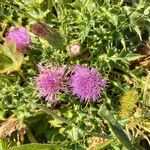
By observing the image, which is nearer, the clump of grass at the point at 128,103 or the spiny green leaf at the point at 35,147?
the spiny green leaf at the point at 35,147

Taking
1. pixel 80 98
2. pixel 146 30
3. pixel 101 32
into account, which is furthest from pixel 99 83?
pixel 146 30

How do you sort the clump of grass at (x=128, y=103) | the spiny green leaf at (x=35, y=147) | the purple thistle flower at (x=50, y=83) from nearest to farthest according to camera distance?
the spiny green leaf at (x=35, y=147) → the clump of grass at (x=128, y=103) → the purple thistle flower at (x=50, y=83)

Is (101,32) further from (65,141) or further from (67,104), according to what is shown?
(65,141)

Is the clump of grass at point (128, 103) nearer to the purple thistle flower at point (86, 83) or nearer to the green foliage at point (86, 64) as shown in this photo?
the green foliage at point (86, 64)

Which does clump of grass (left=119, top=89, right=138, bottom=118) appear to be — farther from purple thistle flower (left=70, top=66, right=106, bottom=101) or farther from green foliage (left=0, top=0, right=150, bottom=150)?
purple thistle flower (left=70, top=66, right=106, bottom=101)

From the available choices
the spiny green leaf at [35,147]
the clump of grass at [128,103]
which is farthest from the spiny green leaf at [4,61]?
the clump of grass at [128,103]

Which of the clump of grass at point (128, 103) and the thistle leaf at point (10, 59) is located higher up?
the thistle leaf at point (10, 59)

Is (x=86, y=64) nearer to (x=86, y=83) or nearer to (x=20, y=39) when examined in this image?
(x=86, y=83)
